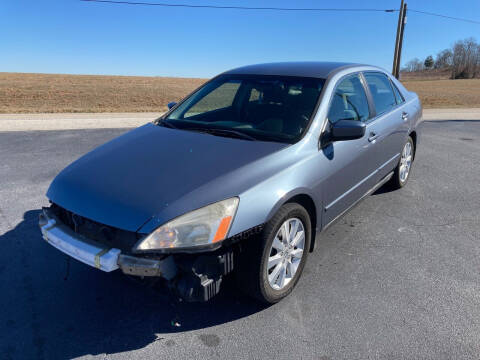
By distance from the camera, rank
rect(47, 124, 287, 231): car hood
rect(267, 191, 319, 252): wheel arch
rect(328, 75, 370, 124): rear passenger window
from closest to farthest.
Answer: rect(47, 124, 287, 231): car hood, rect(267, 191, 319, 252): wheel arch, rect(328, 75, 370, 124): rear passenger window

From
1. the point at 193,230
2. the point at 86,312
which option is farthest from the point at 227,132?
the point at 86,312

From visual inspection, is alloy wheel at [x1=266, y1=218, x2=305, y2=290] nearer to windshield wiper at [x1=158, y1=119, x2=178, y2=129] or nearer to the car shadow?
the car shadow

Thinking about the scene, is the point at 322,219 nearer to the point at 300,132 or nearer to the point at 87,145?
the point at 300,132

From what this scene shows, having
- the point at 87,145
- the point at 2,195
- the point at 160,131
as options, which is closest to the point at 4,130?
the point at 87,145

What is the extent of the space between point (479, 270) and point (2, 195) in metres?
5.30

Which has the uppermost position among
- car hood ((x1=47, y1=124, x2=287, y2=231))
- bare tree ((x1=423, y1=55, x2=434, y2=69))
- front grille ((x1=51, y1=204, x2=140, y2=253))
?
bare tree ((x1=423, y1=55, x2=434, y2=69))

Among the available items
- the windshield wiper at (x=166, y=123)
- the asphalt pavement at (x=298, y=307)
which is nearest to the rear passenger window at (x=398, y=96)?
the asphalt pavement at (x=298, y=307)

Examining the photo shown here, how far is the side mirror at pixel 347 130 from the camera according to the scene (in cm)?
294

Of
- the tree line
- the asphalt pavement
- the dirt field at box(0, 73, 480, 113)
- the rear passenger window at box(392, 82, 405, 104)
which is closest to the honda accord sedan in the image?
the asphalt pavement

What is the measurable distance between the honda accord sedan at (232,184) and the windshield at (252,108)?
0.01 m

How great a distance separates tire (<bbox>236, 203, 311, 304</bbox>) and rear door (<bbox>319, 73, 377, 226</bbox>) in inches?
16.0

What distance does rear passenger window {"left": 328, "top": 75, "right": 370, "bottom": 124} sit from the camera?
11.0ft

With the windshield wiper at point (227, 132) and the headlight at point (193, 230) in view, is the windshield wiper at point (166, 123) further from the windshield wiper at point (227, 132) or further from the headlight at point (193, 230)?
the headlight at point (193, 230)

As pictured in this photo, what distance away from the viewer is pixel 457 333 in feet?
8.11
